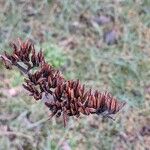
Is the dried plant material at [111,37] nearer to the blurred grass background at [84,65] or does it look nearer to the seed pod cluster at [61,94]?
the blurred grass background at [84,65]

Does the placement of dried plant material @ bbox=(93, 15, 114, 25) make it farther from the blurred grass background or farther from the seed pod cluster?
the seed pod cluster

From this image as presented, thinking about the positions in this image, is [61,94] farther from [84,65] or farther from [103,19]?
[103,19]

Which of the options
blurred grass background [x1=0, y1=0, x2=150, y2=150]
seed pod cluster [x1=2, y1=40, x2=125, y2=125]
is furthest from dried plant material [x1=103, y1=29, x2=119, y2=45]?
seed pod cluster [x1=2, y1=40, x2=125, y2=125]

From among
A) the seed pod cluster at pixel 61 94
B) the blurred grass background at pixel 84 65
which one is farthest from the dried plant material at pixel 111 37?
the seed pod cluster at pixel 61 94

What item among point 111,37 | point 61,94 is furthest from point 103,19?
point 61,94

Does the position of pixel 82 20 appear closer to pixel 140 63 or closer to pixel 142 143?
pixel 140 63

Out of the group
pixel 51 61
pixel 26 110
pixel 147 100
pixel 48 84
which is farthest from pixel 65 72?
pixel 48 84
